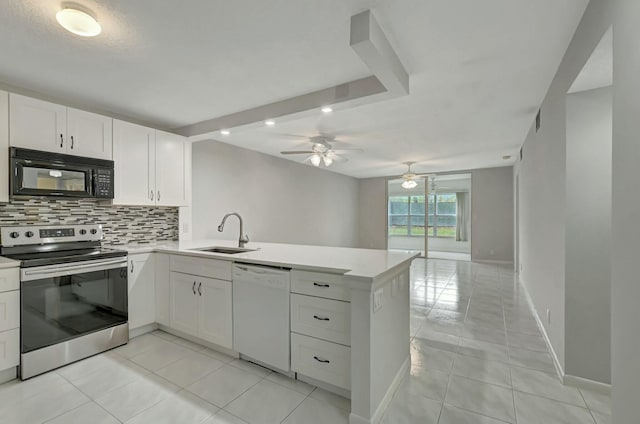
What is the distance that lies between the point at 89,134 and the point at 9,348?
187 cm

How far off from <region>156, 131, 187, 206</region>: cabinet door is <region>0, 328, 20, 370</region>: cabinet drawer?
165 centimetres

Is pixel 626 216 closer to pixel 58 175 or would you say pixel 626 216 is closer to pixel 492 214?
pixel 58 175

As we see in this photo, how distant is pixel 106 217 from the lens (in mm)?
3150

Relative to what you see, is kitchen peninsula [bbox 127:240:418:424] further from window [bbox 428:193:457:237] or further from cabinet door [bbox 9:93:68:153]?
window [bbox 428:193:457:237]

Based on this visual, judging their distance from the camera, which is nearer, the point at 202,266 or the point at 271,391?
the point at 271,391

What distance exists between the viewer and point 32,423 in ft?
5.51

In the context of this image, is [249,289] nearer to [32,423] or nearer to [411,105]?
[32,423]

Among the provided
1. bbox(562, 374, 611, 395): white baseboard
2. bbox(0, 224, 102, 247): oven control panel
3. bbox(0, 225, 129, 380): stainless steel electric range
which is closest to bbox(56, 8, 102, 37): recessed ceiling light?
bbox(0, 225, 129, 380): stainless steel electric range

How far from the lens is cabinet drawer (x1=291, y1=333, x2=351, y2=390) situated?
1.85 metres

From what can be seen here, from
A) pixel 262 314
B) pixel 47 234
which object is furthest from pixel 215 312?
pixel 47 234

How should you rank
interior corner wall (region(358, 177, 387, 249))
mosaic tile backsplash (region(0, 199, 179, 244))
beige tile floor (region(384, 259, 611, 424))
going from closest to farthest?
beige tile floor (region(384, 259, 611, 424)) → mosaic tile backsplash (region(0, 199, 179, 244)) → interior corner wall (region(358, 177, 387, 249))

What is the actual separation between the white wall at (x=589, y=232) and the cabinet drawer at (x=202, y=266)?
2.60m

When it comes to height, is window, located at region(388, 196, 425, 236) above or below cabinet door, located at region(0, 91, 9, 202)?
below

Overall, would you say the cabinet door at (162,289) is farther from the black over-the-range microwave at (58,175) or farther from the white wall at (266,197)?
the white wall at (266,197)
